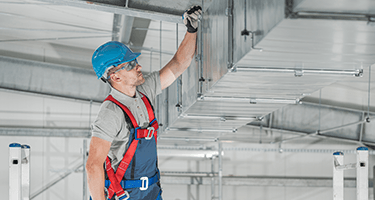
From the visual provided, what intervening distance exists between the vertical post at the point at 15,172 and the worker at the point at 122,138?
1098 millimetres

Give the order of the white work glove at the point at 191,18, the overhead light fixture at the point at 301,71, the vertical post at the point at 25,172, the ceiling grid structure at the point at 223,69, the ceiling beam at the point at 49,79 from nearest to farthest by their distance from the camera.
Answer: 1. the ceiling grid structure at the point at 223,69
2. the overhead light fixture at the point at 301,71
3. the white work glove at the point at 191,18
4. the vertical post at the point at 25,172
5. the ceiling beam at the point at 49,79

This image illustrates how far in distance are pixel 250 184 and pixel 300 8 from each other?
35.7ft

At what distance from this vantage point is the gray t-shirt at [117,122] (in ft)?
8.29

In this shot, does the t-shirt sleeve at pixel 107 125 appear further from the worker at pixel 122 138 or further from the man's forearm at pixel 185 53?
the man's forearm at pixel 185 53

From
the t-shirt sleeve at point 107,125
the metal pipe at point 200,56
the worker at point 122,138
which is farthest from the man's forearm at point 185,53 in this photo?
the t-shirt sleeve at point 107,125

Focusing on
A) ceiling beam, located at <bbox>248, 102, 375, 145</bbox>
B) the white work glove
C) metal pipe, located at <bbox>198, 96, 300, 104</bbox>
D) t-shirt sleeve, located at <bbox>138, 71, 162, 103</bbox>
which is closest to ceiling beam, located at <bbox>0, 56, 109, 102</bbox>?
ceiling beam, located at <bbox>248, 102, 375, 145</bbox>

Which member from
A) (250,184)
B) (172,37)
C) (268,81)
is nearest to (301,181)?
(250,184)

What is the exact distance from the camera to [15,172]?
3418mm

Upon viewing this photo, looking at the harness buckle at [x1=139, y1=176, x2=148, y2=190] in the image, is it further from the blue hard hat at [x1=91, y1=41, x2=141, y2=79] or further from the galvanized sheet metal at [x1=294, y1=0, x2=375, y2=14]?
the galvanized sheet metal at [x1=294, y1=0, x2=375, y2=14]

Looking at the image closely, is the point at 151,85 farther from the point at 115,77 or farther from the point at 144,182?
the point at 144,182

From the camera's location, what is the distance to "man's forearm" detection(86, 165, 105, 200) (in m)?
2.47

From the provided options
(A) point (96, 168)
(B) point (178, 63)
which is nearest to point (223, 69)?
(B) point (178, 63)

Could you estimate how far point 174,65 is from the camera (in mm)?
3145

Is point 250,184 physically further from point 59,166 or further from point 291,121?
point 59,166
